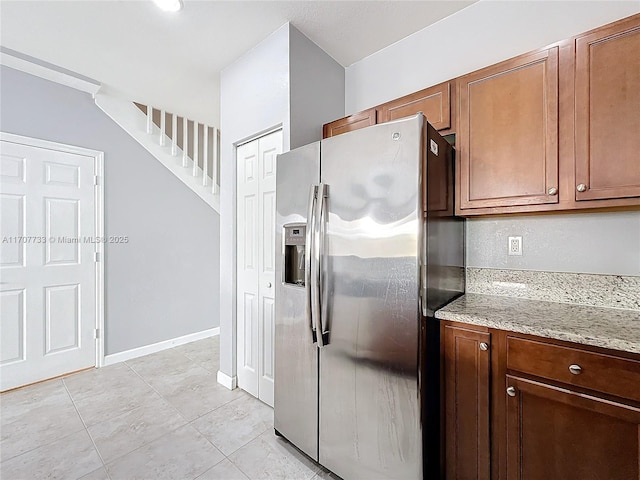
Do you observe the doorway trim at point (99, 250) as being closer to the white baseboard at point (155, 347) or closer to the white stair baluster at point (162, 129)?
the white baseboard at point (155, 347)

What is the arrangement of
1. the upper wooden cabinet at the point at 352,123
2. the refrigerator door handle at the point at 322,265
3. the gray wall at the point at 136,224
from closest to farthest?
the refrigerator door handle at the point at 322,265
the upper wooden cabinet at the point at 352,123
the gray wall at the point at 136,224

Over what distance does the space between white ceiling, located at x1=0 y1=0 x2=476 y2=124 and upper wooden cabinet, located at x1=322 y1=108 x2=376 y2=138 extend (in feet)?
2.12

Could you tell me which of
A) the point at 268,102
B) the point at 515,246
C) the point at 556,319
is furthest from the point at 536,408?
the point at 268,102

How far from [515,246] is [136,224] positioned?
11.4 feet

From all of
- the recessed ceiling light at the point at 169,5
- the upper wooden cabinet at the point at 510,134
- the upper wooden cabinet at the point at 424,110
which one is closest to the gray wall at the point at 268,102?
the upper wooden cabinet at the point at 424,110

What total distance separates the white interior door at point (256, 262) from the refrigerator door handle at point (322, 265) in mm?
776

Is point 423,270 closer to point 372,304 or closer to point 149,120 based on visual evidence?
point 372,304

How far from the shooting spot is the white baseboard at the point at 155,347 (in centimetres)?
301

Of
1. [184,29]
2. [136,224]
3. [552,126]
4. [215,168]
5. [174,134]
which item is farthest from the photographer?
[215,168]

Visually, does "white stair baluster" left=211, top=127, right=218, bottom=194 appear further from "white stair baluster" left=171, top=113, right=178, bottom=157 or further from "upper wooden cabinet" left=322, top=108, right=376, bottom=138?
"upper wooden cabinet" left=322, top=108, right=376, bottom=138

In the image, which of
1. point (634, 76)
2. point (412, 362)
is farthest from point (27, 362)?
point (634, 76)

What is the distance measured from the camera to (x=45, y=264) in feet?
8.73

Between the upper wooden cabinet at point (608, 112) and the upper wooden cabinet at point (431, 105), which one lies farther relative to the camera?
the upper wooden cabinet at point (431, 105)

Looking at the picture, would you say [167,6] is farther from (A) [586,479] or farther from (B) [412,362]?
(A) [586,479]
